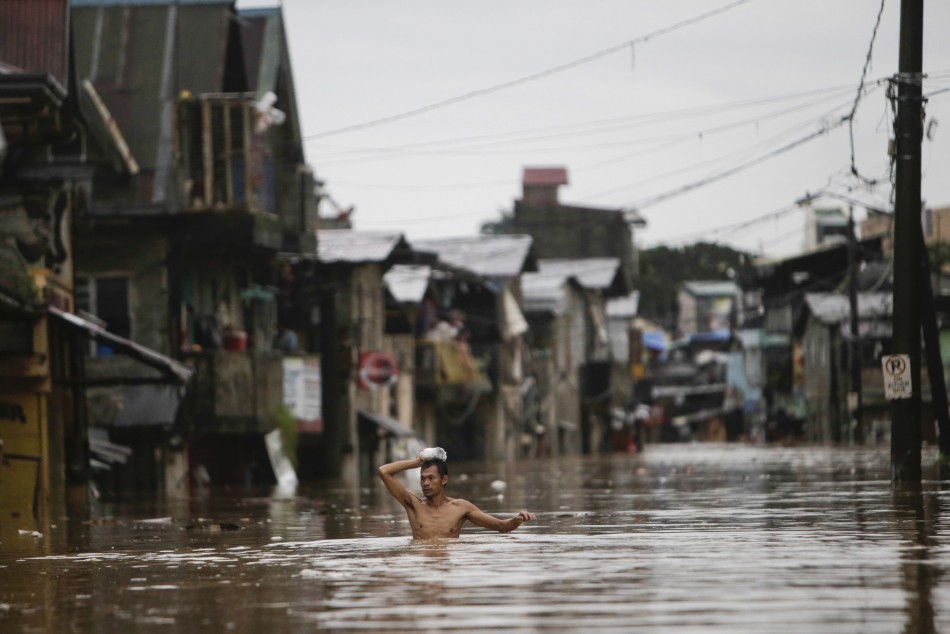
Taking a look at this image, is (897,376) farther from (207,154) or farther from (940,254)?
(940,254)

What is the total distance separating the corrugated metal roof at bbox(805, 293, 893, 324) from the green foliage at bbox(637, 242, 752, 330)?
41.2 meters

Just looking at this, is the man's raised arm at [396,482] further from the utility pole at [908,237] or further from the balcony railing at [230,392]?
the balcony railing at [230,392]

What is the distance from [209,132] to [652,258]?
8798 centimetres

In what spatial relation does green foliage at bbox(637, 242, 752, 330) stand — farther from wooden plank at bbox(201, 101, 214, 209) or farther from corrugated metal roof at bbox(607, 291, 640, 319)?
wooden plank at bbox(201, 101, 214, 209)

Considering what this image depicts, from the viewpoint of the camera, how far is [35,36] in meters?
27.6

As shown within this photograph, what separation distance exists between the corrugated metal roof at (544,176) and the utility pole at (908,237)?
71.2m

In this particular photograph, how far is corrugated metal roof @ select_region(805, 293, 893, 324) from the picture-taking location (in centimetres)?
6680

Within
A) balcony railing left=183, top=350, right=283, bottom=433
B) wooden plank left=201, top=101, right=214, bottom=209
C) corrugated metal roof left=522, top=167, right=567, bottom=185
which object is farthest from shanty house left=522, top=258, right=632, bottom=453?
wooden plank left=201, top=101, right=214, bottom=209

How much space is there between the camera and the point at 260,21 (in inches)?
1693

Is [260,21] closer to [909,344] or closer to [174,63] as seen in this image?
[174,63]

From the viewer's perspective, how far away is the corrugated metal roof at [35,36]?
88.7 ft

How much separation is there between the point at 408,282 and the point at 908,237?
115 feet

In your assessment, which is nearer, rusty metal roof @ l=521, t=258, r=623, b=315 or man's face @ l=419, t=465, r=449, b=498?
man's face @ l=419, t=465, r=449, b=498

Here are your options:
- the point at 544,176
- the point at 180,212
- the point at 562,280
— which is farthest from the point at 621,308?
the point at 180,212
